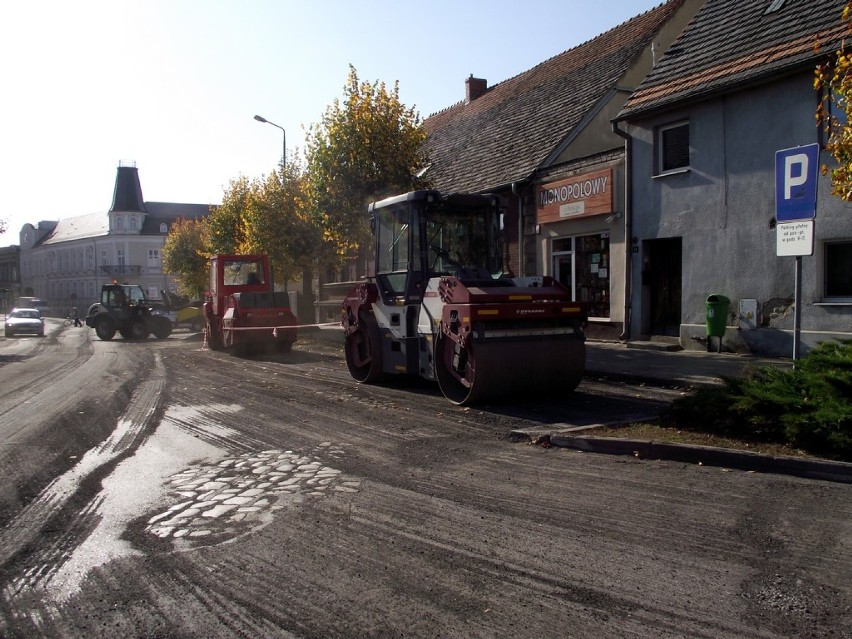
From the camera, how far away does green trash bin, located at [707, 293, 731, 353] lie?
14.1m

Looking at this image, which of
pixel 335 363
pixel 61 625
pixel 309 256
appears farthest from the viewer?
pixel 309 256

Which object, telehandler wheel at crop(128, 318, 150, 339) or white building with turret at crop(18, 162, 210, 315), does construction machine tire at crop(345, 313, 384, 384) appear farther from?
white building with turret at crop(18, 162, 210, 315)

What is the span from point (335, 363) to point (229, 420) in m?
7.25

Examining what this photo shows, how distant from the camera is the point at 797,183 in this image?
757cm

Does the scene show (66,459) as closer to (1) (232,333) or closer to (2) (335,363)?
(2) (335,363)

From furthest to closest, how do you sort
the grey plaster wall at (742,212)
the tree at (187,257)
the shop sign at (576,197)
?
the tree at (187,257) < the shop sign at (576,197) < the grey plaster wall at (742,212)

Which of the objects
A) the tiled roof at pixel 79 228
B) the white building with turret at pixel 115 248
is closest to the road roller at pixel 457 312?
the white building with turret at pixel 115 248

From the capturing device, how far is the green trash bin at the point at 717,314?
14117mm

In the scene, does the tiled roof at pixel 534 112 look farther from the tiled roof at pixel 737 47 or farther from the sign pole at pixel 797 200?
the sign pole at pixel 797 200

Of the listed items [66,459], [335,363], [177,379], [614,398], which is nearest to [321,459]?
[66,459]

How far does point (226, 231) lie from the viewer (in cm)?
3400

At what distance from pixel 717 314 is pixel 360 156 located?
9.47 metres

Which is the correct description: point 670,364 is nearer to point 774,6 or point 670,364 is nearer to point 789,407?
point 789,407

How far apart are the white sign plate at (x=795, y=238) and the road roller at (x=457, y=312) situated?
9.04ft
